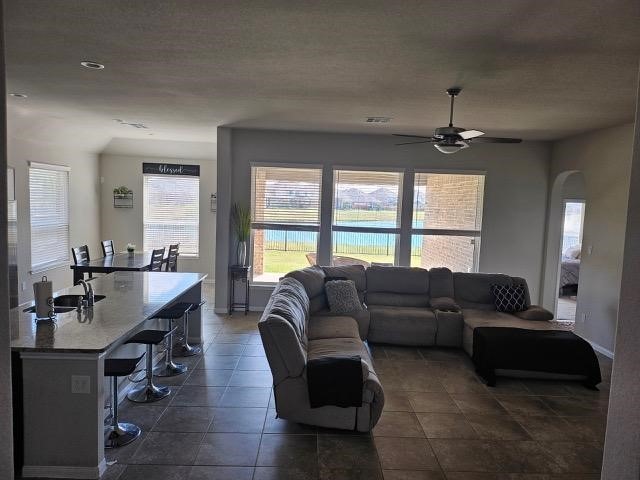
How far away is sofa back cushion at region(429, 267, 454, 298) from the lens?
599 centimetres

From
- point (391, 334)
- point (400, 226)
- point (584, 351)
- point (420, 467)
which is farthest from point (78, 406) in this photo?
point (400, 226)

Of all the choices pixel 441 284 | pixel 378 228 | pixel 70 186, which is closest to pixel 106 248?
pixel 70 186

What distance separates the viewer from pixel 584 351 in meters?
4.43

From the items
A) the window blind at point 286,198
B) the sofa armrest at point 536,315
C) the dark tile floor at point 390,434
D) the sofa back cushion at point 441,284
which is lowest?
the dark tile floor at point 390,434

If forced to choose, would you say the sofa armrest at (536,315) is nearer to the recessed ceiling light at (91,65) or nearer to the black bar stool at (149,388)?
the black bar stool at (149,388)

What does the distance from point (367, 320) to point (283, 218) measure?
2.37 m

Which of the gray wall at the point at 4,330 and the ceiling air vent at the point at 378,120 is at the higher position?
the ceiling air vent at the point at 378,120

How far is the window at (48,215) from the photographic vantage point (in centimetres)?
685

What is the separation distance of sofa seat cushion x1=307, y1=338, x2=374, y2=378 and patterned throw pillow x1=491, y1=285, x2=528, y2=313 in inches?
94.7

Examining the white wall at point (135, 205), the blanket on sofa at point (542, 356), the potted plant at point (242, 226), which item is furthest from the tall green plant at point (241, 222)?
the blanket on sofa at point (542, 356)

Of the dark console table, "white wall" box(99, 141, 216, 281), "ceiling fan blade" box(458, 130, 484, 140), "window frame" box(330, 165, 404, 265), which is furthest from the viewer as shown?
"white wall" box(99, 141, 216, 281)

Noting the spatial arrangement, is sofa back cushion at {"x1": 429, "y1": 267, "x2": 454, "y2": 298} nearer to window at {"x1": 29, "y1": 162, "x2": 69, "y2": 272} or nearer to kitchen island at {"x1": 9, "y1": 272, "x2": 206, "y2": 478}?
kitchen island at {"x1": 9, "y1": 272, "x2": 206, "y2": 478}

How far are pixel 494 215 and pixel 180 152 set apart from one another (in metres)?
6.18

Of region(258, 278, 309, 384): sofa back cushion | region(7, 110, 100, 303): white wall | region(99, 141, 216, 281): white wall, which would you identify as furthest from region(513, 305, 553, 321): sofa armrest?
region(7, 110, 100, 303): white wall
